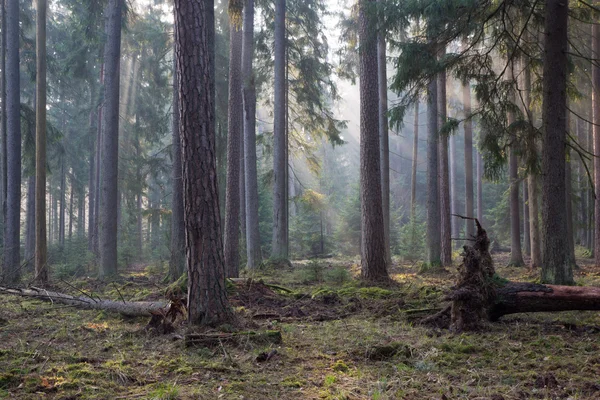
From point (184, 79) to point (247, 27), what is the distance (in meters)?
10.6

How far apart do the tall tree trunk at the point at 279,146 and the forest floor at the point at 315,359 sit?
9.27m

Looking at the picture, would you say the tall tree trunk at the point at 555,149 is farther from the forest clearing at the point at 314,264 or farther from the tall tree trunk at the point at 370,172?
the tall tree trunk at the point at 370,172

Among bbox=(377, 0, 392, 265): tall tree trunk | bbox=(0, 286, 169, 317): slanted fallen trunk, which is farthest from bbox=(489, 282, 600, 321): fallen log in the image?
bbox=(377, 0, 392, 265): tall tree trunk

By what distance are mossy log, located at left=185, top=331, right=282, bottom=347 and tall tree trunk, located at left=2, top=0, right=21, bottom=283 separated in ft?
34.3

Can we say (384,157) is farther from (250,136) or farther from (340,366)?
(340,366)

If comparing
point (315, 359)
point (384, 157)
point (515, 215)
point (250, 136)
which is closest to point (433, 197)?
point (384, 157)

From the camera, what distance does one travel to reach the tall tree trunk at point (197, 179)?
18.9 feet

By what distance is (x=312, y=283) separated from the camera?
39.0 ft

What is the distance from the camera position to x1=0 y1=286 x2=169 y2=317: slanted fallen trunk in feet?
22.7

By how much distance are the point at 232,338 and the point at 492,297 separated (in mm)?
3632

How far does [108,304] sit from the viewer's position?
7691mm

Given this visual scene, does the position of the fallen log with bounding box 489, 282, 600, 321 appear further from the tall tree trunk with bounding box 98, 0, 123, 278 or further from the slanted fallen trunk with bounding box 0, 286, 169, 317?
the tall tree trunk with bounding box 98, 0, 123, 278

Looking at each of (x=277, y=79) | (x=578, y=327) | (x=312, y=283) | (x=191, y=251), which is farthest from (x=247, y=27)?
(x=578, y=327)

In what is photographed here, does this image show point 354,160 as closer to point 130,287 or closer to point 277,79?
point 277,79
